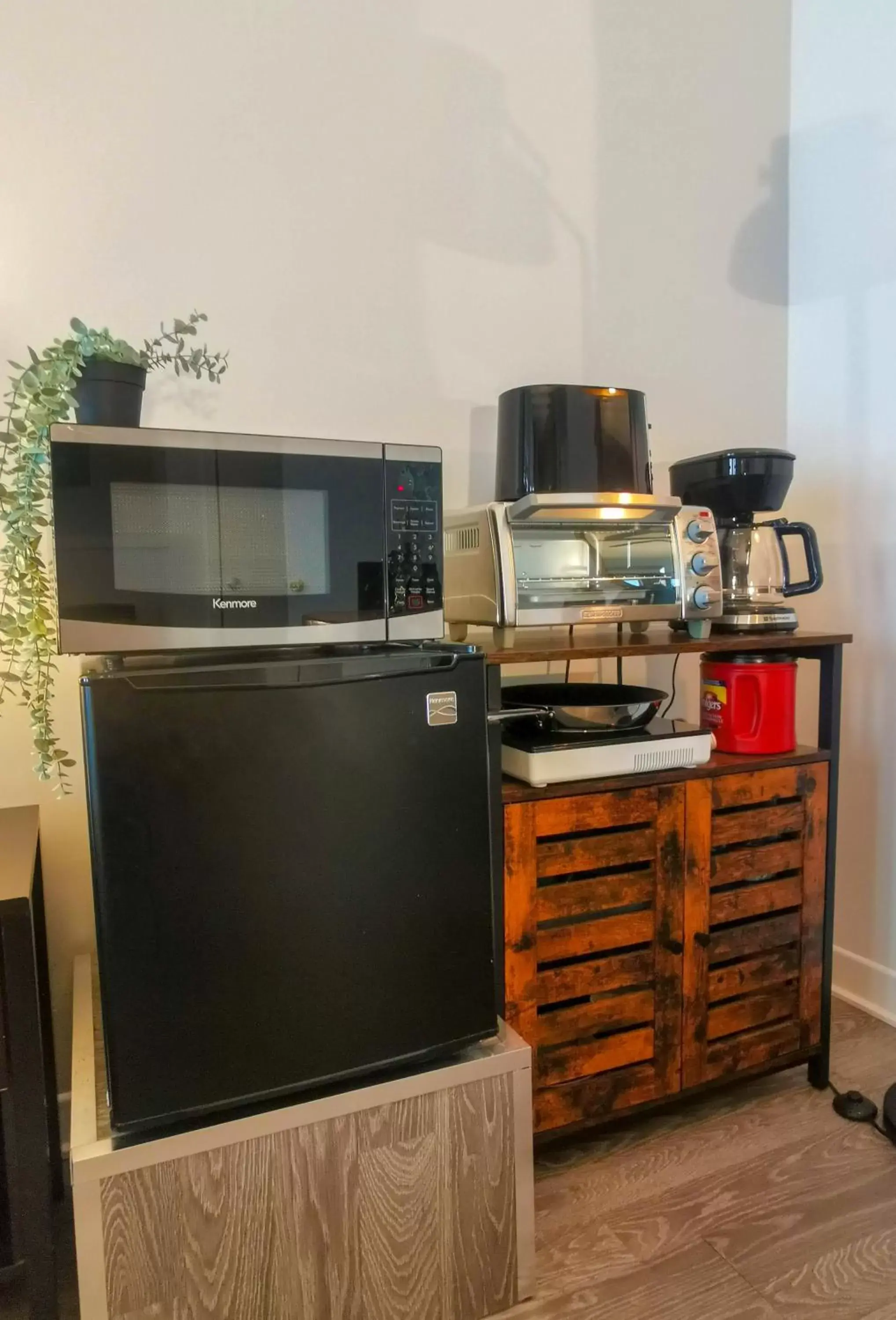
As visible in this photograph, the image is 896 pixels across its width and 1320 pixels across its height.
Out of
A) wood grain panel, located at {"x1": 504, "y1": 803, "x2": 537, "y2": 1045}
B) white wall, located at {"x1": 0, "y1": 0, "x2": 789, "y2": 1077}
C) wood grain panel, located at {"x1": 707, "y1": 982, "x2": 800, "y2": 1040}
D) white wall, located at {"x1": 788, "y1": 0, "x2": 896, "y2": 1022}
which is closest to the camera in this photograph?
wood grain panel, located at {"x1": 504, "y1": 803, "x2": 537, "y2": 1045}

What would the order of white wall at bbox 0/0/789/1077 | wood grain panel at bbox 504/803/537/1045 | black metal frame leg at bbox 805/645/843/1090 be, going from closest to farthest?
wood grain panel at bbox 504/803/537/1045
white wall at bbox 0/0/789/1077
black metal frame leg at bbox 805/645/843/1090

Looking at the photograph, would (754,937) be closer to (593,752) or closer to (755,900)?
(755,900)

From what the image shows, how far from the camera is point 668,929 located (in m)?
1.53

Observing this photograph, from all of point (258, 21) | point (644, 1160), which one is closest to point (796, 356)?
point (258, 21)

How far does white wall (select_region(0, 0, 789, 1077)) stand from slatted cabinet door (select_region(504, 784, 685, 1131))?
749 mm

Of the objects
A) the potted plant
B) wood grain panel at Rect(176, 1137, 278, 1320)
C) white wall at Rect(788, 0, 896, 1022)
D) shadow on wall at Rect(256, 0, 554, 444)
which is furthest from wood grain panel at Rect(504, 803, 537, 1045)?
white wall at Rect(788, 0, 896, 1022)

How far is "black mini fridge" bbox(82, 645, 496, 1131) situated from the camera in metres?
0.99

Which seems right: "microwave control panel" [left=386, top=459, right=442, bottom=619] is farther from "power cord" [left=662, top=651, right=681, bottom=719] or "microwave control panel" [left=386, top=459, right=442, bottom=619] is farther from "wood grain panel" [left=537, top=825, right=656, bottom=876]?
"power cord" [left=662, top=651, right=681, bottom=719]

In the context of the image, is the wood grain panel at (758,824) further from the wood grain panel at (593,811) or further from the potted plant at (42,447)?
the potted plant at (42,447)

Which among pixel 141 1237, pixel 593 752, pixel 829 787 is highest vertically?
pixel 593 752

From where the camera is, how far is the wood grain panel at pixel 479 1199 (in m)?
1.18

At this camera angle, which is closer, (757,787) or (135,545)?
(135,545)

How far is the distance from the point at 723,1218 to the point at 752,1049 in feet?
1.04

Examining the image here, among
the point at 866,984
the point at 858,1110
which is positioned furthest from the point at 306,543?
the point at 866,984
